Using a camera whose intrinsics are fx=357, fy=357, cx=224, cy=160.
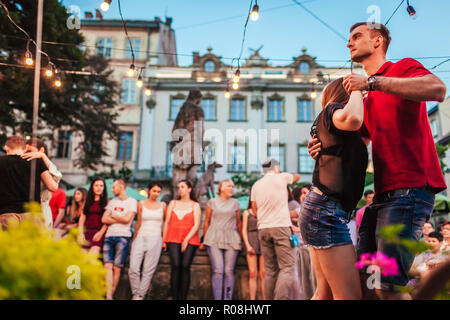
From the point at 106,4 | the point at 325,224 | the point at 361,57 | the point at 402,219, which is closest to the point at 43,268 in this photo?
the point at 325,224

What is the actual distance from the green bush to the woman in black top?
1248 mm

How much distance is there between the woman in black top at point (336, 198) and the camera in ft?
6.08

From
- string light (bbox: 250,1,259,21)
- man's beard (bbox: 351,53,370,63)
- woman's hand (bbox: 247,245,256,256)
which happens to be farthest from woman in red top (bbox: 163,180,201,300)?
man's beard (bbox: 351,53,370,63)

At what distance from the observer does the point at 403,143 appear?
198 centimetres

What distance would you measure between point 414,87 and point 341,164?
54 cm

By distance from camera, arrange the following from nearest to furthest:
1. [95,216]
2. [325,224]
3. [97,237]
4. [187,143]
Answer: [325,224] → [97,237] → [95,216] → [187,143]

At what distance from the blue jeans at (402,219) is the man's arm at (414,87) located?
19.5 inches

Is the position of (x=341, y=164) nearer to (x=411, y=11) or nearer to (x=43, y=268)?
(x=43, y=268)

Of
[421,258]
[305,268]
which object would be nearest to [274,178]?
[305,268]

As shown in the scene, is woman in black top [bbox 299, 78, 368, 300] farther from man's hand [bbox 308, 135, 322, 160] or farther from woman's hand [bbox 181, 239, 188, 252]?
woman's hand [bbox 181, 239, 188, 252]

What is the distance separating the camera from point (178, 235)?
230 inches

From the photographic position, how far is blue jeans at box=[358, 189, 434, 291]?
178cm

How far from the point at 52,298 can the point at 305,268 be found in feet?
17.8
